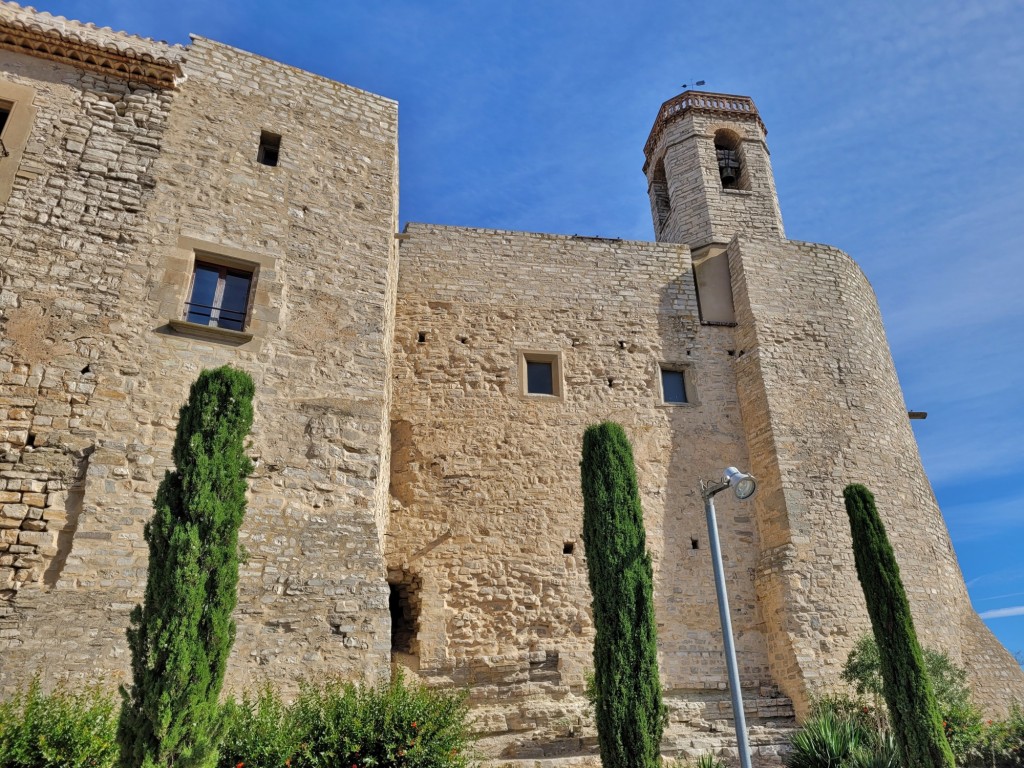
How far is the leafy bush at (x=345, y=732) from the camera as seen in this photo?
6133 millimetres

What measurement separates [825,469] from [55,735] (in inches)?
420

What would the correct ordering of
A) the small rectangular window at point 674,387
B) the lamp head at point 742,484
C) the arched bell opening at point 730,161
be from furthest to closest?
the arched bell opening at point 730,161
the small rectangular window at point 674,387
the lamp head at point 742,484

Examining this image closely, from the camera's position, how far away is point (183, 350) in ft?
27.6

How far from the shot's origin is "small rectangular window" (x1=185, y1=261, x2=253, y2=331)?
8805mm

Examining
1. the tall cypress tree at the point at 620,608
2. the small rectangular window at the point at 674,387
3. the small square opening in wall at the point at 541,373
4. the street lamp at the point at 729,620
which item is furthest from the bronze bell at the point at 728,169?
the street lamp at the point at 729,620

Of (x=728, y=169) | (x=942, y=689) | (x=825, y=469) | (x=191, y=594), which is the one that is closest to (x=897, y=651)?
(x=942, y=689)

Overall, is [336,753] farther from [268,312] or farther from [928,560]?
[928,560]

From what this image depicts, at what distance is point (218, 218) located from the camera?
366 inches

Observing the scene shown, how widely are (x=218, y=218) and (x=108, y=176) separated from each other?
4.34 feet

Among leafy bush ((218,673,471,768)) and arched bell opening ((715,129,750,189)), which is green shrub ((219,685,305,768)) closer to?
leafy bush ((218,673,471,768))

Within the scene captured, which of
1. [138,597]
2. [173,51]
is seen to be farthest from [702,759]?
[173,51]

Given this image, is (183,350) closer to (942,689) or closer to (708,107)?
(942,689)

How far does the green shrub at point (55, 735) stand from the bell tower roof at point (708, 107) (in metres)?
15.3

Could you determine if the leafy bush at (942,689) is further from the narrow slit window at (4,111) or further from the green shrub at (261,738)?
the narrow slit window at (4,111)
